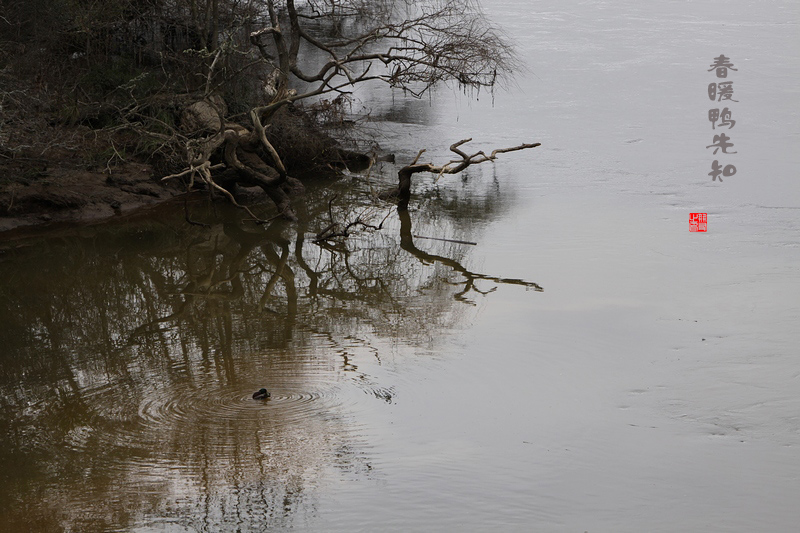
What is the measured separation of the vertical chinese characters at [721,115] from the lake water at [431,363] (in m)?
0.40

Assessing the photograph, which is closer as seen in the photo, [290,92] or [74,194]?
[74,194]

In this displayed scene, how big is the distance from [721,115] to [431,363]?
540 inches

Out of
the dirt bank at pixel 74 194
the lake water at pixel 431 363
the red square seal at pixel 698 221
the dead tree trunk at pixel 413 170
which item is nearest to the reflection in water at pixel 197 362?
the lake water at pixel 431 363

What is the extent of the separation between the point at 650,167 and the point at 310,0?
6962mm

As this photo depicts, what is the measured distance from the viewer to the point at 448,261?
→ 37.6 ft

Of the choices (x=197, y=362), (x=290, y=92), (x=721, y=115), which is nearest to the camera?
(x=197, y=362)

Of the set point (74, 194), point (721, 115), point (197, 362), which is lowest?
point (197, 362)

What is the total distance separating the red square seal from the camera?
40.6 ft

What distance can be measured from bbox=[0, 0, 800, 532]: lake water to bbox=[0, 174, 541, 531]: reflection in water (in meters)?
0.03

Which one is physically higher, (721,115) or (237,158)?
(721,115)

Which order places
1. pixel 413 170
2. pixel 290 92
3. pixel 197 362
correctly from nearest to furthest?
pixel 197 362
pixel 290 92
pixel 413 170

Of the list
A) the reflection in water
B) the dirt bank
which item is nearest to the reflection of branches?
the reflection in water

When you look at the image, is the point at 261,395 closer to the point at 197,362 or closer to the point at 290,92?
the point at 197,362

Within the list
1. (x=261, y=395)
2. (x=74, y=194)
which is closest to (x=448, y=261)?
(x=261, y=395)
